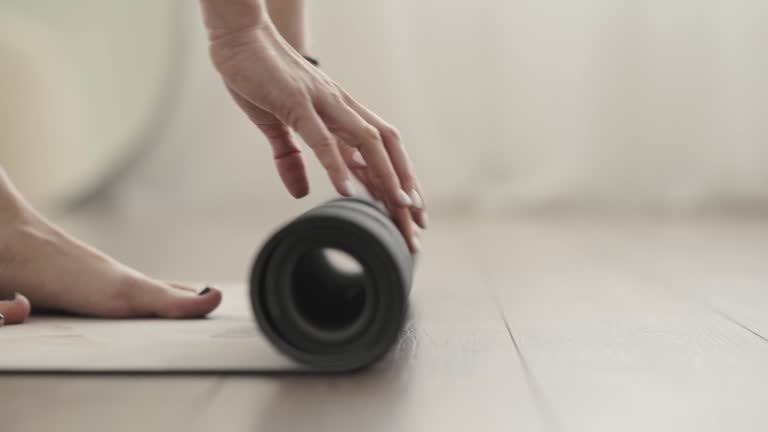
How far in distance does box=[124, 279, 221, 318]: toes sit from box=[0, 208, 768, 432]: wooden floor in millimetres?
288

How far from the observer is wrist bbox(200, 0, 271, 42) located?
1081 millimetres

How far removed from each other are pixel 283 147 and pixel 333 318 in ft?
1.22

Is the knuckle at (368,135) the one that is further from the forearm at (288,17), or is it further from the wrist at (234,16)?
the forearm at (288,17)

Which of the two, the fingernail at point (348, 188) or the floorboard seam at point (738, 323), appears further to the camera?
the floorboard seam at point (738, 323)

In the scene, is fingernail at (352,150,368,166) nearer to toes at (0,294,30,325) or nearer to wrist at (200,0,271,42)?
wrist at (200,0,271,42)

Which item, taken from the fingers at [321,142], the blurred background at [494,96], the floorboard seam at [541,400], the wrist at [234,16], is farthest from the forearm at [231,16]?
the blurred background at [494,96]

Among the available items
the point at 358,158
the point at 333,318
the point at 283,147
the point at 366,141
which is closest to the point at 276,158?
the point at 283,147

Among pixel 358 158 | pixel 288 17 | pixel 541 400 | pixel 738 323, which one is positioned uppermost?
pixel 288 17

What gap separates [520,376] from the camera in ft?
3.11

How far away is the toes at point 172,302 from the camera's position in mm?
1255

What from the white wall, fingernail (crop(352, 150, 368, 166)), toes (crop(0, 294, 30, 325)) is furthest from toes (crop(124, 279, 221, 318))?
the white wall

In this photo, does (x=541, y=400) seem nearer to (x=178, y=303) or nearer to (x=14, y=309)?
(x=178, y=303)

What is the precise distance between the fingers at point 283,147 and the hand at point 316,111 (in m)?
0.13

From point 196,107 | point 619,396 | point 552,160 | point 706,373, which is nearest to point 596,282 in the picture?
point 706,373
